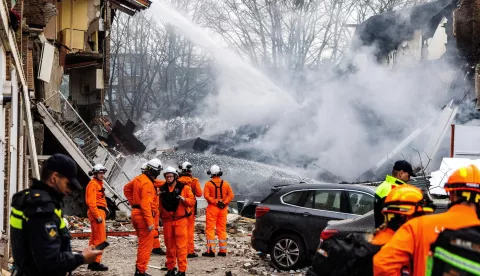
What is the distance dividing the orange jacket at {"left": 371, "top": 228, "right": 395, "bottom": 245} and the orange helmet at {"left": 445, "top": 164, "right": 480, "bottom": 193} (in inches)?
23.2

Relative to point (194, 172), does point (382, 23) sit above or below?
above

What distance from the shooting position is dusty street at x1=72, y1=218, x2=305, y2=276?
1069 centimetres

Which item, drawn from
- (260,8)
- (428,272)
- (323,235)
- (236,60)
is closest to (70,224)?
(323,235)

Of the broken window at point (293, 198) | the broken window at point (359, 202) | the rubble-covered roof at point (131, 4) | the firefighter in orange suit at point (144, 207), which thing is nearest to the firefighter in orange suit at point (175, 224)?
the firefighter in orange suit at point (144, 207)

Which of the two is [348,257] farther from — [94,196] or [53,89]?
[53,89]

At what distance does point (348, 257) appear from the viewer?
384cm

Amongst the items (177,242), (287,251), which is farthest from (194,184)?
(177,242)

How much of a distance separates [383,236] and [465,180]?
2.36 ft

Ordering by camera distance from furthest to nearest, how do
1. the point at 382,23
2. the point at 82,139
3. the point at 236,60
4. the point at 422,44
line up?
the point at 236,60 < the point at 382,23 < the point at 422,44 < the point at 82,139

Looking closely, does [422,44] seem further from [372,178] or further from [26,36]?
[26,36]

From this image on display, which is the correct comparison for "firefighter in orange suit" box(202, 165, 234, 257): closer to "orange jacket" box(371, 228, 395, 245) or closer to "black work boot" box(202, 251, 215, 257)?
"black work boot" box(202, 251, 215, 257)

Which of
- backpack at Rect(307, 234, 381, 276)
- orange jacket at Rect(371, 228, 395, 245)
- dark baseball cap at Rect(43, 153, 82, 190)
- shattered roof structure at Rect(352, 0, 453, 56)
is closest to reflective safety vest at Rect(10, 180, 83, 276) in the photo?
dark baseball cap at Rect(43, 153, 82, 190)

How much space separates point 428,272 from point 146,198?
6071 millimetres

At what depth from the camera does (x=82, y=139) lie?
68.6ft
